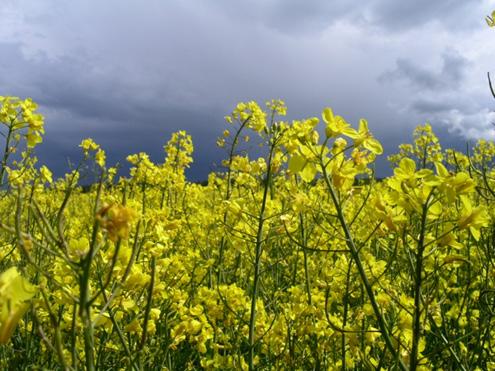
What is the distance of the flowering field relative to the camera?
1045mm

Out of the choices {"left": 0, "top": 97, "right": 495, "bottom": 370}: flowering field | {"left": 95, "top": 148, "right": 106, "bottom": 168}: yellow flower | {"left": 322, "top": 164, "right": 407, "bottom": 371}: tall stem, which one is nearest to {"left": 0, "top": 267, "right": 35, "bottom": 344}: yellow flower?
{"left": 0, "top": 97, "right": 495, "bottom": 370}: flowering field

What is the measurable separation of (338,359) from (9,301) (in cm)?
230

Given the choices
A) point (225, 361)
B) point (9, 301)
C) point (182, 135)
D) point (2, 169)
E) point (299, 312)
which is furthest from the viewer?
point (182, 135)

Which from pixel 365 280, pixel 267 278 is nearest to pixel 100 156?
pixel 267 278

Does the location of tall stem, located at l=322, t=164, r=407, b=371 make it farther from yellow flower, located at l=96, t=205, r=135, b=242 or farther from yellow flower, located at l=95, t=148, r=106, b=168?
yellow flower, located at l=95, t=148, r=106, b=168

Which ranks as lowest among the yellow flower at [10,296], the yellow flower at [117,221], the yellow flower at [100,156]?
the yellow flower at [10,296]

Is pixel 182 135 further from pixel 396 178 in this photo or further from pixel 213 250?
pixel 396 178

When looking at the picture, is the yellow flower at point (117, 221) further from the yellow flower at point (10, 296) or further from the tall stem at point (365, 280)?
the tall stem at point (365, 280)

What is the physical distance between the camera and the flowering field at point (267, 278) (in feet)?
3.43

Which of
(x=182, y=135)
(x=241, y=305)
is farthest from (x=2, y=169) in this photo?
(x=182, y=135)

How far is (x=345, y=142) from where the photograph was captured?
165cm

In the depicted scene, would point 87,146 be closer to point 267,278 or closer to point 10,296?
point 267,278

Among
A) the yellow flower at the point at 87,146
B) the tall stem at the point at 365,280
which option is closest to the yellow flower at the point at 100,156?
the yellow flower at the point at 87,146

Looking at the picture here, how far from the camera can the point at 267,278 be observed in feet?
15.1
